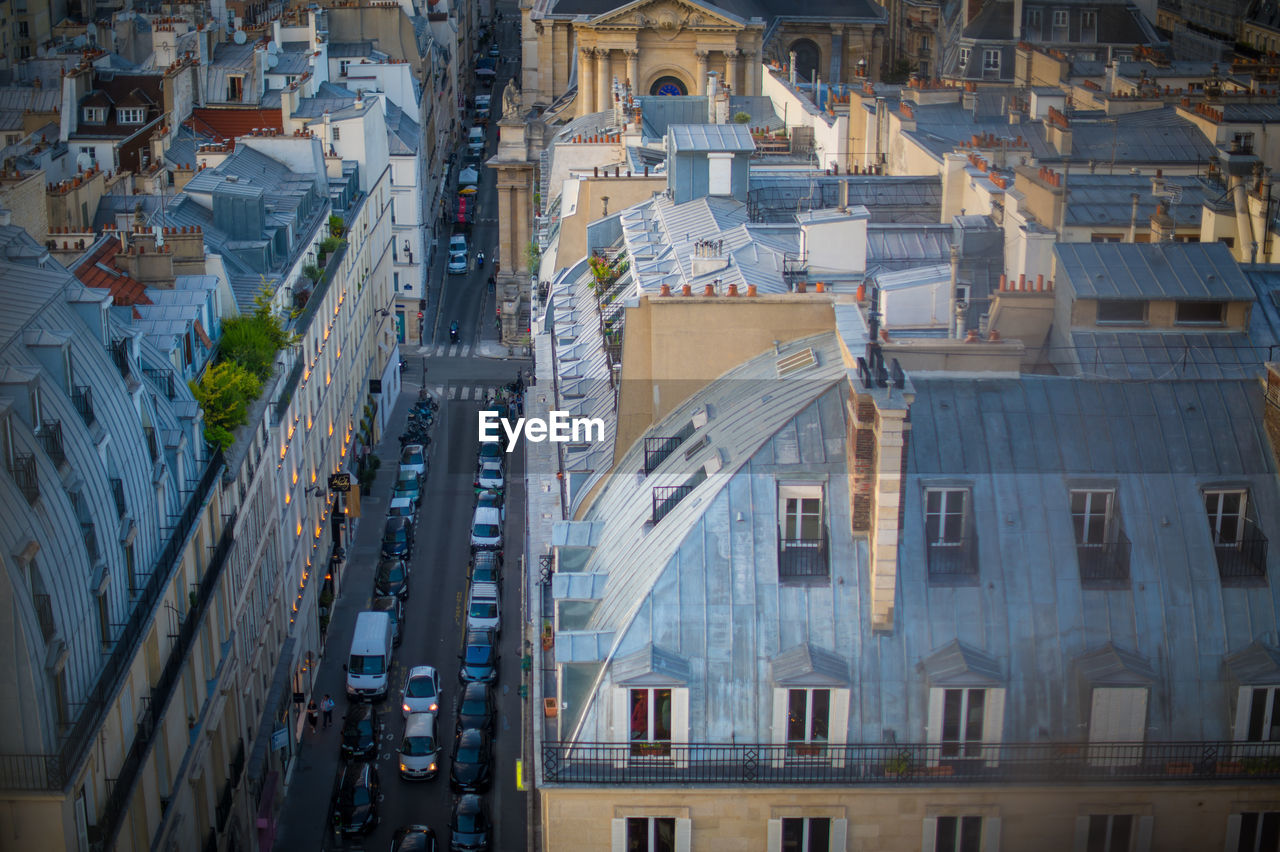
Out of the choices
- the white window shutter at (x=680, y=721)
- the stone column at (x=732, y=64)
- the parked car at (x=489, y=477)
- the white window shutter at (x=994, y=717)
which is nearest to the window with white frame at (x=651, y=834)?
Answer: the white window shutter at (x=680, y=721)

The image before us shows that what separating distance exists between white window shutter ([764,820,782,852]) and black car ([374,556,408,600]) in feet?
128

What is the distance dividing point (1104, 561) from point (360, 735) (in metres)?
30.9

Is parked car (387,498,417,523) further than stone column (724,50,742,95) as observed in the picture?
No

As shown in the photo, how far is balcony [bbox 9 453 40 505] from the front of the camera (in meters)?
34.0

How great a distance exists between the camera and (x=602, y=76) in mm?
116250

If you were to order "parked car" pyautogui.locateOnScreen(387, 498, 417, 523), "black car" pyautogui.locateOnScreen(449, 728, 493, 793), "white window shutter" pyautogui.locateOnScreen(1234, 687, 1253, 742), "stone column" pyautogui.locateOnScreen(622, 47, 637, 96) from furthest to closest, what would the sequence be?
"stone column" pyautogui.locateOnScreen(622, 47, 637, 96) → "parked car" pyautogui.locateOnScreen(387, 498, 417, 523) → "black car" pyautogui.locateOnScreen(449, 728, 493, 793) → "white window shutter" pyautogui.locateOnScreen(1234, 687, 1253, 742)

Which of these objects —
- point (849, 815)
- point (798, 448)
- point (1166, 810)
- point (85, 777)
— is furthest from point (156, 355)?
point (1166, 810)

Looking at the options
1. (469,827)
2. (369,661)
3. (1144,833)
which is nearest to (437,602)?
(369,661)

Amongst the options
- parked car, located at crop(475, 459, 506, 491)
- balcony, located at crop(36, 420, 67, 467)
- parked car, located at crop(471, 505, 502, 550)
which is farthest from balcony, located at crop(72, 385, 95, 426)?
parked car, located at crop(475, 459, 506, 491)

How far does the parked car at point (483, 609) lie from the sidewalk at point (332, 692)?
15.3 ft

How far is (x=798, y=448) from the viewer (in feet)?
110

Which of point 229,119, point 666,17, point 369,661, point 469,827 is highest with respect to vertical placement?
point 666,17

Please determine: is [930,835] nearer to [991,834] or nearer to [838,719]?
[991,834]

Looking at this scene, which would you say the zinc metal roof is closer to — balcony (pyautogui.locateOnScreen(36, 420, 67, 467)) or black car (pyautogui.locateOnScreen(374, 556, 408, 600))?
balcony (pyautogui.locateOnScreen(36, 420, 67, 467))
